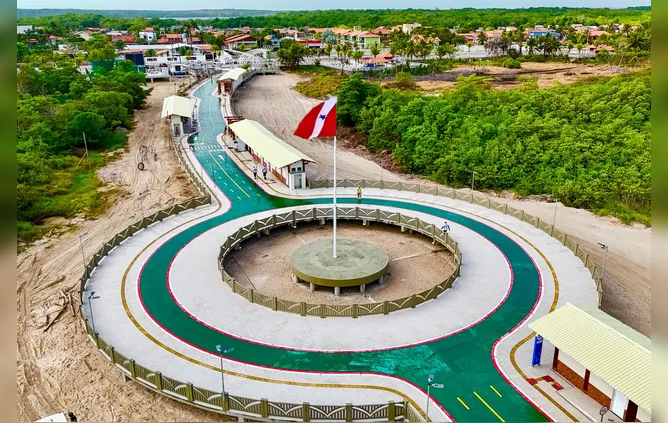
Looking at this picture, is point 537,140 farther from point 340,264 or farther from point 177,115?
point 177,115

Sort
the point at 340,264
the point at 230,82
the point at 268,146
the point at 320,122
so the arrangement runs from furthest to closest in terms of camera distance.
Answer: the point at 230,82 < the point at 268,146 < the point at 340,264 < the point at 320,122

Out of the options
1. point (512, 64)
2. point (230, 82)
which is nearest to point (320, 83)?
point (230, 82)

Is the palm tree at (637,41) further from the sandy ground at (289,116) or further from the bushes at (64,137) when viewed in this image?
the bushes at (64,137)

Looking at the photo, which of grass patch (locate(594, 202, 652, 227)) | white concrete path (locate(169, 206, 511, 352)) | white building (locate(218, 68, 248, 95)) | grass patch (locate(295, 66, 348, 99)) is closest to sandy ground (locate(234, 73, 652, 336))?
grass patch (locate(594, 202, 652, 227))

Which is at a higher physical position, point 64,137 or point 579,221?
point 64,137

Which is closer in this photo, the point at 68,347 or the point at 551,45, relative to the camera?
the point at 68,347

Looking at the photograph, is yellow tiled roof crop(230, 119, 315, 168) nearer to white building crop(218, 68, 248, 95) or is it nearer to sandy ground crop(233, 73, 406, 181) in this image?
sandy ground crop(233, 73, 406, 181)

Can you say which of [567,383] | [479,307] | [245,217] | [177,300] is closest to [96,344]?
[177,300]
